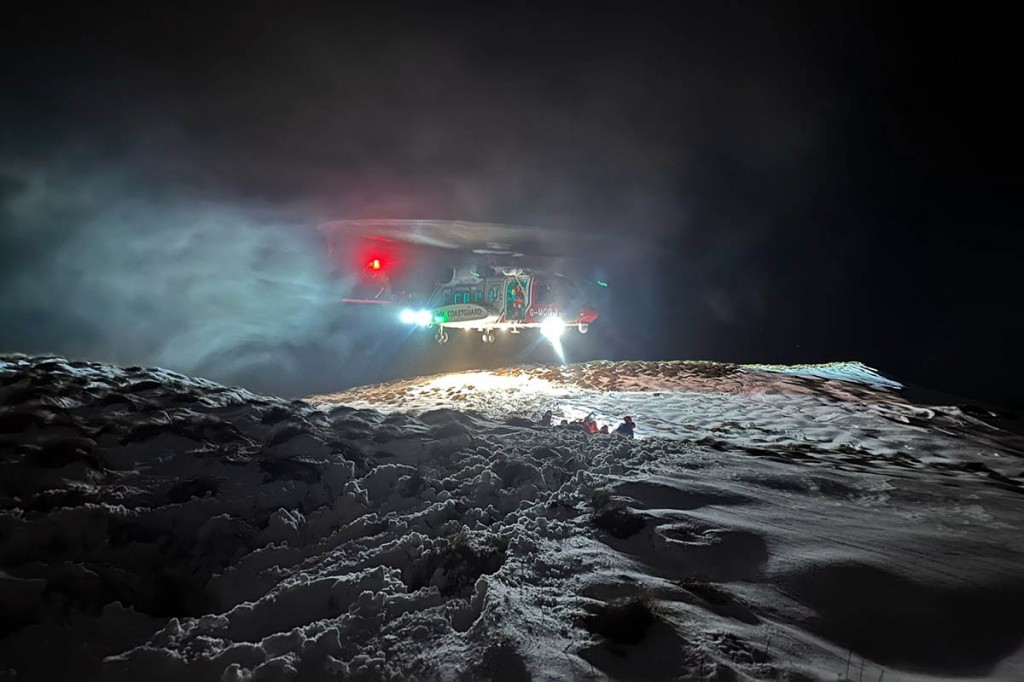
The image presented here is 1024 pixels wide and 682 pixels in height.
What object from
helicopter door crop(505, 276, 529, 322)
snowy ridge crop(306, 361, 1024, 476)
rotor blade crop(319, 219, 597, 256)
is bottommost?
snowy ridge crop(306, 361, 1024, 476)

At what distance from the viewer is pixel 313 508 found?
10.3 feet

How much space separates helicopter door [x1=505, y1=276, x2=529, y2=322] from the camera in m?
11.8

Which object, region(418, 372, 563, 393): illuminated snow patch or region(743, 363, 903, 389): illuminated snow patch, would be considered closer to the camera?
region(418, 372, 563, 393): illuminated snow patch

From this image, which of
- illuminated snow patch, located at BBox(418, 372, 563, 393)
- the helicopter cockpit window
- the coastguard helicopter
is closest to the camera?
the coastguard helicopter

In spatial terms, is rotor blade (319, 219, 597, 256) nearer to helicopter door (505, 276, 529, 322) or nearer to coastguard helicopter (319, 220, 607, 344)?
coastguard helicopter (319, 220, 607, 344)

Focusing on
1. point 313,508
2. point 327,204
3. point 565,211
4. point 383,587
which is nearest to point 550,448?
point 313,508

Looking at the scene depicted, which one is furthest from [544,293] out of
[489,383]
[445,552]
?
[445,552]

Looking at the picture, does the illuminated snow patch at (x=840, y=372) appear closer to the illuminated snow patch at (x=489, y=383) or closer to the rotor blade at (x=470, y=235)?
the illuminated snow patch at (x=489, y=383)

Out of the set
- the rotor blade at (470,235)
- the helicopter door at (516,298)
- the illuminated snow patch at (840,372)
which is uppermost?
the rotor blade at (470,235)

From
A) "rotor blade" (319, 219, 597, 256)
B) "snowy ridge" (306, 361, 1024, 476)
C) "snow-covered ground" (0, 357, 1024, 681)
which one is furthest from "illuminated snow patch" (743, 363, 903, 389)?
"snow-covered ground" (0, 357, 1024, 681)

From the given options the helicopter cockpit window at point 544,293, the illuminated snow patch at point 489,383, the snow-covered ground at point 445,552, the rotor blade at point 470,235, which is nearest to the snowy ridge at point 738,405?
the illuminated snow patch at point 489,383

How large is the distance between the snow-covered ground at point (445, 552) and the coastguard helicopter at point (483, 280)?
6790mm

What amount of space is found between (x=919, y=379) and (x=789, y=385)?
16.8ft

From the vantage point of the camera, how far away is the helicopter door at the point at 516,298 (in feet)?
38.7
